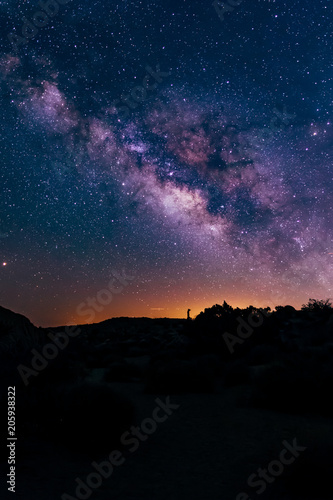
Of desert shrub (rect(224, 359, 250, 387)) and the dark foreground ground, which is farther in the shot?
desert shrub (rect(224, 359, 250, 387))

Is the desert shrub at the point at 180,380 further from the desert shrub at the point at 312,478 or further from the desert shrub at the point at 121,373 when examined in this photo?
the desert shrub at the point at 312,478

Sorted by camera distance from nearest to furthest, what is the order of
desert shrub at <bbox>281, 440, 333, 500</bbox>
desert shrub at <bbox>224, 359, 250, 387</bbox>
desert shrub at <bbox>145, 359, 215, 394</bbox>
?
desert shrub at <bbox>281, 440, 333, 500</bbox>
desert shrub at <bbox>145, 359, 215, 394</bbox>
desert shrub at <bbox>224, 359, 250, 387</bbox>

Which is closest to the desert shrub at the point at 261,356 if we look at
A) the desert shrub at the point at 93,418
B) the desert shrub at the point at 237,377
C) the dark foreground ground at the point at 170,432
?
the dark foreground ground at the point at 170,432

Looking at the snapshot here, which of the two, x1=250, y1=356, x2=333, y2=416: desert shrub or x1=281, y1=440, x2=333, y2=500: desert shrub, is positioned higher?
x1=250, y1=356, x2=333, y2=416: desert shrub

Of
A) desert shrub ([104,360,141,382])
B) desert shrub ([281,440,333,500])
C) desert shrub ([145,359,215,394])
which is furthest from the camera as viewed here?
desert shrub ([104,360,141,382])

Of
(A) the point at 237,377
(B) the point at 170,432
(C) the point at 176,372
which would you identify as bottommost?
(B) the point at 170,432

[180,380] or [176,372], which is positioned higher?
[176,372]

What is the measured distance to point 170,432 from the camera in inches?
349

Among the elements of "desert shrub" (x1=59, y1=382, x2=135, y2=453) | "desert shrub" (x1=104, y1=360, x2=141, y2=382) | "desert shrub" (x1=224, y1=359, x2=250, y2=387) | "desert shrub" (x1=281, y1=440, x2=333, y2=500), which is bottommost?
"desert shrub" (x1=281, y1=440, x2=333, y2=500)

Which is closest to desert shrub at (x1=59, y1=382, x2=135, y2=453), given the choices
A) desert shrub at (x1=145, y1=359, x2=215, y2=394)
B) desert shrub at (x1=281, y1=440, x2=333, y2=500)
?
desert shrub at (x1=281, y1=440, x2=333, y2=500)

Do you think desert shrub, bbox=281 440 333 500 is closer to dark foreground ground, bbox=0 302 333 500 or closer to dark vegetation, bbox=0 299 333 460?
dark foreground ground, bbox=0 302 333 500

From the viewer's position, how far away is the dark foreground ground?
5.59m

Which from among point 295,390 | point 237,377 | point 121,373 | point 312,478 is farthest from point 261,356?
point 312,478

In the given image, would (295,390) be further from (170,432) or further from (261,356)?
(261,356)
